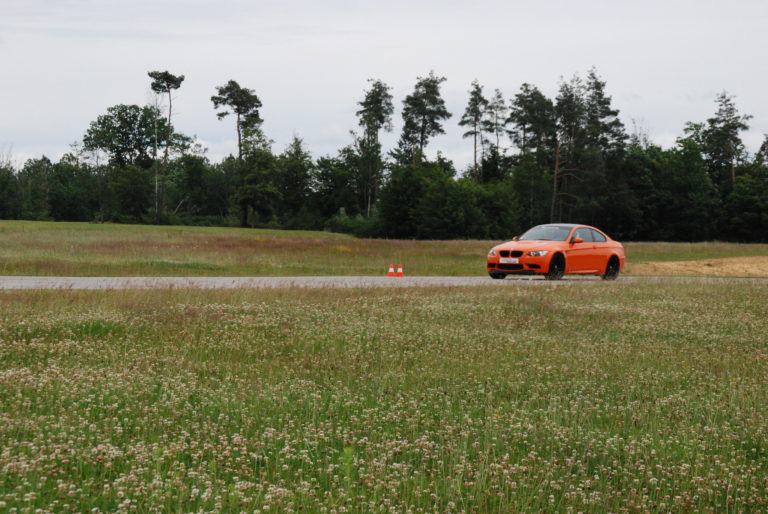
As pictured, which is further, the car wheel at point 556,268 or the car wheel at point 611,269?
the car wheel at point 611,269

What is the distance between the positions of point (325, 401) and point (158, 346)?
3.73 metres

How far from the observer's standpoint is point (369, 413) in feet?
21.1

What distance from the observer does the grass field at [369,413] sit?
4.60 meters

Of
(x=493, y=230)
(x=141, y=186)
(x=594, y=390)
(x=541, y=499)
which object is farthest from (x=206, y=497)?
(x=141, y=186)

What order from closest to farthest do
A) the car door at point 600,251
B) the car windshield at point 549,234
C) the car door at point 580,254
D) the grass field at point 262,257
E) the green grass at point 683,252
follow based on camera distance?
1. the car door at point 580,254
2. the car windshield at point 549,234
3. the car door at point 600,251
4. the grass field at point 262,257
5. the green grass at point 683,252

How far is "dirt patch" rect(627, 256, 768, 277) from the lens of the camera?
3238 centimetres

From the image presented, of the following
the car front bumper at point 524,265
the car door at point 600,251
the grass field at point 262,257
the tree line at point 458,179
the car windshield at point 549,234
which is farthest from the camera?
the tree line at point 458,179

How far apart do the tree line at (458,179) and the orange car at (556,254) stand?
43.9 m

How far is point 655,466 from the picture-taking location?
5.31 meters

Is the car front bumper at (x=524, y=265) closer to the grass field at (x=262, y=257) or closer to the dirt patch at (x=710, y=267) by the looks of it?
the grass field at (x=262, y=257)

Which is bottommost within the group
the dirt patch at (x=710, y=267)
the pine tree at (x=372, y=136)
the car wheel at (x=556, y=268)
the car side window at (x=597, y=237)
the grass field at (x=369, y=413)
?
the grass field at (x=369, y=413)

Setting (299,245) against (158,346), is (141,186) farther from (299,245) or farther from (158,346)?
(158,346)

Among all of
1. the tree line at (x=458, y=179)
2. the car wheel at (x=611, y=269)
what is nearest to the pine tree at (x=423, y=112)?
the tree line at (x=458, y=179)

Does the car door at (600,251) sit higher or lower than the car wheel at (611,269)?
higher
